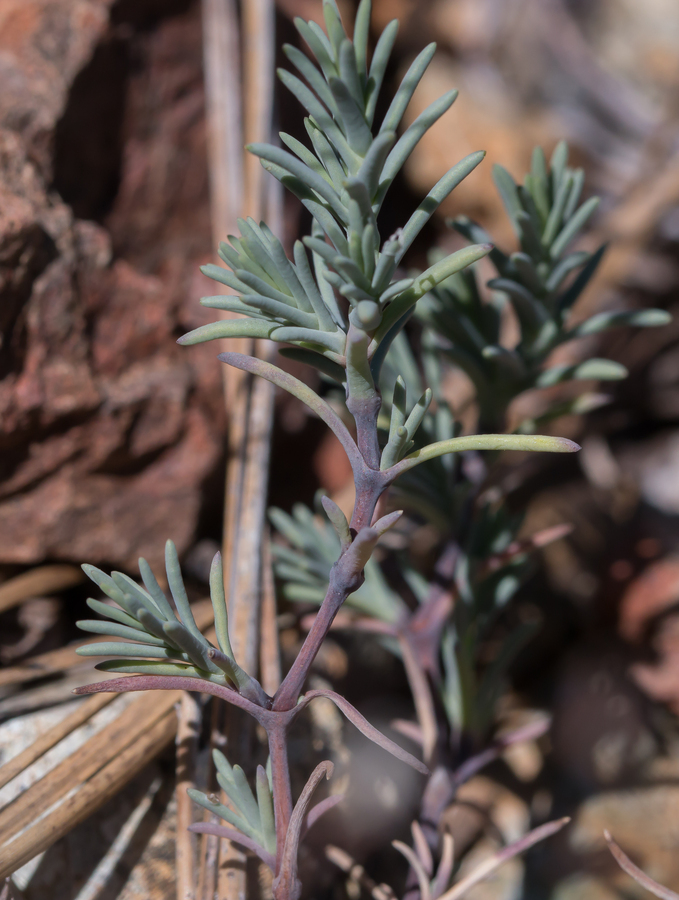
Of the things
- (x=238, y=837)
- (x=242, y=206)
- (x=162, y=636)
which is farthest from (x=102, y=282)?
(x=238, y=837)

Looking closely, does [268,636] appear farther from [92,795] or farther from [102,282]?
[102,282]

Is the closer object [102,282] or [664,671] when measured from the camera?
[102,282]

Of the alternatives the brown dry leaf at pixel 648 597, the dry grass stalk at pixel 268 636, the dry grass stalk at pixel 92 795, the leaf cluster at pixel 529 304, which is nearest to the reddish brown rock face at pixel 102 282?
the dry grass stalk at pixel 268 636

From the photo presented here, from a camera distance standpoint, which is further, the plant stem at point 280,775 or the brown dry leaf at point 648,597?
the brown dry leaf at point 648,597

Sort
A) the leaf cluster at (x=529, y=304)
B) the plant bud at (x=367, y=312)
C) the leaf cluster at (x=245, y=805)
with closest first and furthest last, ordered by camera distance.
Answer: the plant bud at (x=367, y=312) < the leaf cluster at (x=245, y=805) < the leaf cluster at (x=529, y=304)

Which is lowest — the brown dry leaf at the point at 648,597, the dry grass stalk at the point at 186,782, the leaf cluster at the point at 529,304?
the brown dry leaf at the point at 648,597

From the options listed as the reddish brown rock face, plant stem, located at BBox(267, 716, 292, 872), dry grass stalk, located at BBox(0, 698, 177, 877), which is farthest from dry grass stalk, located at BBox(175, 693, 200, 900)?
the reddish brown rock face

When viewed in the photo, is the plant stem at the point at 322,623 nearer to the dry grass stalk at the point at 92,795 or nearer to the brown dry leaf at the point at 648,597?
the dry grass stalk at the point at 92,795

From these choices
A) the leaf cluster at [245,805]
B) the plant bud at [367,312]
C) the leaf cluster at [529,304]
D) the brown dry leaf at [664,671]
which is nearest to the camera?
the plant bud at [367,312]

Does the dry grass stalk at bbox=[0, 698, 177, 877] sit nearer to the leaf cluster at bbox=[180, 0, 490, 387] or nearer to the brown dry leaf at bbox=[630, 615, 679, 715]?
the leaf cluster at bbox=[180, 0, 490, 387]

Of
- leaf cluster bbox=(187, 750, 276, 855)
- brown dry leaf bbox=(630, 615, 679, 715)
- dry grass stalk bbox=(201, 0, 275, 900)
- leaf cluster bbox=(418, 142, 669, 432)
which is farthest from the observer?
brown dry leaf bbox=(630, 615, 679, 715)
